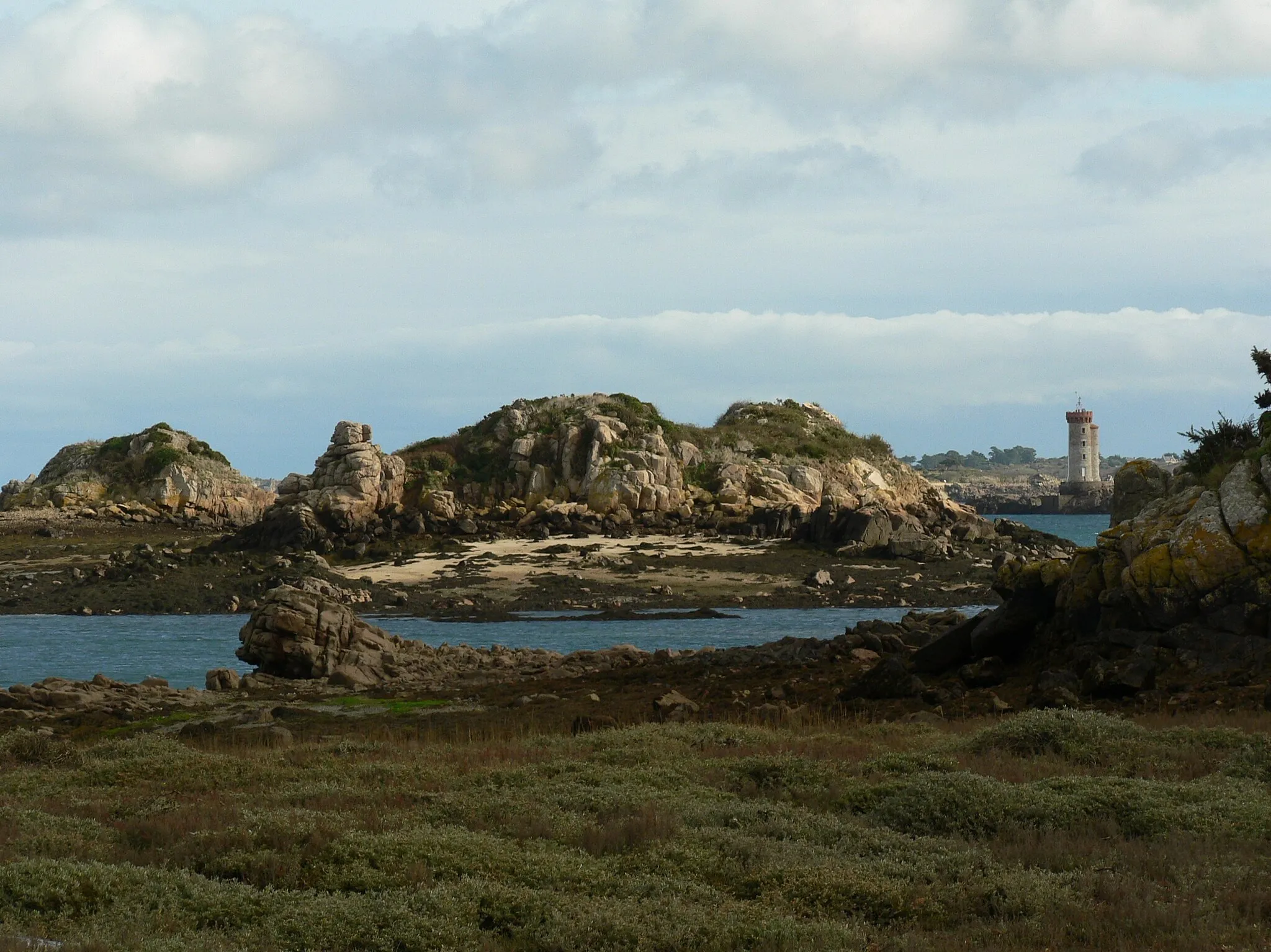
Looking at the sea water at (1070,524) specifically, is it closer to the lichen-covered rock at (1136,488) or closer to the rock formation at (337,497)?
the rock formation at (337,497)

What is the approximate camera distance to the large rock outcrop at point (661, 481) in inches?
2790

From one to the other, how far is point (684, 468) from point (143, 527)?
34.0m

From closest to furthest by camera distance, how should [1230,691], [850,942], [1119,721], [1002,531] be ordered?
[850,942]
[1119,721]
[1230,691]
[1002,531]

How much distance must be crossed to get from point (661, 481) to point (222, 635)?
35.1m

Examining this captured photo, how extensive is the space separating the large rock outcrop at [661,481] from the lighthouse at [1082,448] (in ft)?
316

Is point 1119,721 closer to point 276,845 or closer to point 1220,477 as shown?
point 1220,477

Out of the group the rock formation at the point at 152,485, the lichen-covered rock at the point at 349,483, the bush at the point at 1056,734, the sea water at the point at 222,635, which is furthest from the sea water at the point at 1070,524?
the bush at the point at 1056,734

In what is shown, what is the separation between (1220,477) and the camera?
24984 millimetres

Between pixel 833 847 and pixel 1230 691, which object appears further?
pixel 1230 691

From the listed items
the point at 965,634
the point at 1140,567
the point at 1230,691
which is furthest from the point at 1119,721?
the point at 965,634

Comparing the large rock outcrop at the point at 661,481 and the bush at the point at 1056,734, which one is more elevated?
the large rock outcrop at the point at 661,481

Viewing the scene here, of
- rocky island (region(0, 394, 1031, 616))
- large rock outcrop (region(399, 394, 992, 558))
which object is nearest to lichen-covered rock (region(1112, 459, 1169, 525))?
rocky island (region(0, 394, 1031, 616))

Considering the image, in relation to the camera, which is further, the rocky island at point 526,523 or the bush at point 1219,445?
the rocky island at point 526,523

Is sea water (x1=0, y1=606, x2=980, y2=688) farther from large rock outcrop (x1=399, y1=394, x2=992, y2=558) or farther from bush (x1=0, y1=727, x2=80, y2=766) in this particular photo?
large rock outcrop (x1=399, y1=394, x2=992, y2=558)
